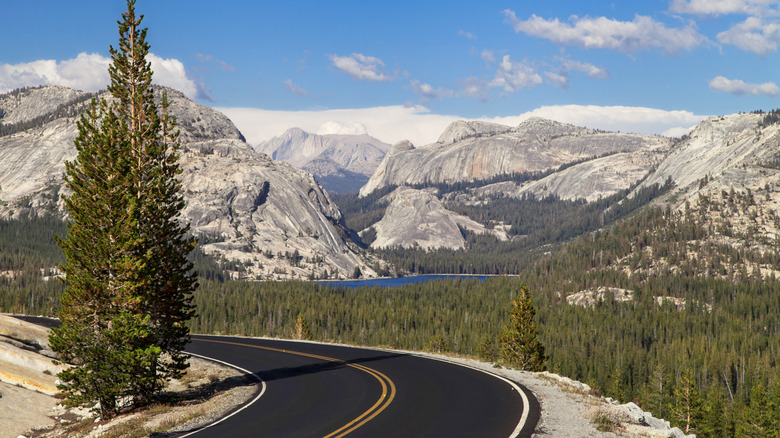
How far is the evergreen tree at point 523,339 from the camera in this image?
2653 inches

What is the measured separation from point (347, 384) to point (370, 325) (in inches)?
5111

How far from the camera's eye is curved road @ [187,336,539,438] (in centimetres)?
2303

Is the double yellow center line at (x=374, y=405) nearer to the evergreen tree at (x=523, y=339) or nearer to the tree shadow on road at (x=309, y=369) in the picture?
the tree shadow on road at (x=309, y=369)

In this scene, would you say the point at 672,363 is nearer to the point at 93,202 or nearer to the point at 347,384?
the point at 347,384

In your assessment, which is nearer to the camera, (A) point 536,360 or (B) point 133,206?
(B) point 133,206

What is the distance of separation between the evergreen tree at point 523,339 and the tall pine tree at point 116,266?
147 ft

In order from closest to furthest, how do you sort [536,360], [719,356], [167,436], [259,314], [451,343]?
[167,436], [536,360], [719,356], [451,343], [259,314]

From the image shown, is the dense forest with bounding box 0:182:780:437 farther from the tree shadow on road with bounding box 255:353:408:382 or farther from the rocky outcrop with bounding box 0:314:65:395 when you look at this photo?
the rocky outcrop with bounding box 0:314:65:395

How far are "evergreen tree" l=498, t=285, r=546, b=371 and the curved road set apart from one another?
26.1 meters

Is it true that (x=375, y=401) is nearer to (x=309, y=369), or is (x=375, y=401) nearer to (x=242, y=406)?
(x=242, y=406)

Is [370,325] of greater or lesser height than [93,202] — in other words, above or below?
below

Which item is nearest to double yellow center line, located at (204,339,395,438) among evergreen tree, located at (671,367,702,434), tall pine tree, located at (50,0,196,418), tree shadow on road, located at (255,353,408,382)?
tree shadow on road, located at (255,353,408,382)

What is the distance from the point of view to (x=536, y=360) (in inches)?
2667

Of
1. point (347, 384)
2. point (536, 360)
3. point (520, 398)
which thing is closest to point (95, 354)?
point (347, 384)
